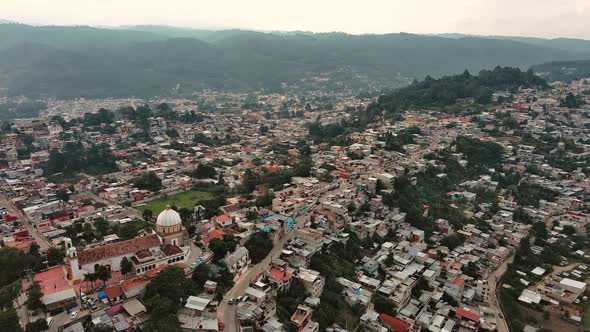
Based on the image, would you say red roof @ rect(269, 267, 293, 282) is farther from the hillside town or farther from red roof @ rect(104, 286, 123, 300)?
red roof @ rect(104, 286, 123, 300)

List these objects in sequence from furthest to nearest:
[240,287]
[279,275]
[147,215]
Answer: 1. [147,215]
2. [279,275]
3. [240,287]

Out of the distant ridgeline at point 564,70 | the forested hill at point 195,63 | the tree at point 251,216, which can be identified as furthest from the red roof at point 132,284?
the distant ridgeline at point 564,70

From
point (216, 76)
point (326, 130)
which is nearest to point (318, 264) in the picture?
point (326, 130)

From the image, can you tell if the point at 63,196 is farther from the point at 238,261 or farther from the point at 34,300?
the point at 238,261

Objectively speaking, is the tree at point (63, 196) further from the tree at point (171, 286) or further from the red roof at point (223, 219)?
the tree at point (171, 286)

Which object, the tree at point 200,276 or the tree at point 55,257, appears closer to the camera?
the tree at point 200,276

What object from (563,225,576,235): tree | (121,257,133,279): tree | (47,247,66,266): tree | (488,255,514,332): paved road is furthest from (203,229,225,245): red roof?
(563,225,576,235): tree

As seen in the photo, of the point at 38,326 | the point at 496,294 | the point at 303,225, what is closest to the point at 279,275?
the point at 303,225

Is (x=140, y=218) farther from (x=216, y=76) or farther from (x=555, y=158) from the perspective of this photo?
(x=216, y=76)
